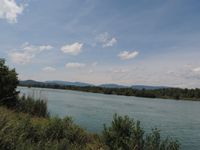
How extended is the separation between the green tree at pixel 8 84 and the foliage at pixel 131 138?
11.9m

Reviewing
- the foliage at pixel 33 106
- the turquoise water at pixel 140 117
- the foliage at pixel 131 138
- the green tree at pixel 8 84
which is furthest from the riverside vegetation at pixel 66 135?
the turquoise water at pixel 140 117

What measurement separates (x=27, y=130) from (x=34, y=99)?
35.8ft

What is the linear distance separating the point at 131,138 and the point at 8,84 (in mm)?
13725

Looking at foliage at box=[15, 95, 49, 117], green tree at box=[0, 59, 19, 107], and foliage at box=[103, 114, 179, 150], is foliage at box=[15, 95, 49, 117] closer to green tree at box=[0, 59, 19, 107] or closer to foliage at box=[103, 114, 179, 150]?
green tree at box=[0, 59, 19, 107]

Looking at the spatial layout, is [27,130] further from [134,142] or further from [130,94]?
[130,94]

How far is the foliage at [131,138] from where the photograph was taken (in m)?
8.01

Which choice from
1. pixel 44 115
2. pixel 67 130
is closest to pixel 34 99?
pixel 44 115

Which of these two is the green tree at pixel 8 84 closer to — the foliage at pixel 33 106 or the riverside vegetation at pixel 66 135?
the foliage at pixel 33 106

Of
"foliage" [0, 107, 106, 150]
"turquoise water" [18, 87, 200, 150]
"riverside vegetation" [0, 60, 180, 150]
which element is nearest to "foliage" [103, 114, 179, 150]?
"riverside vegetation" [0, 60, 180, 150]

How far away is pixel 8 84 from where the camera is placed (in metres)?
20.0

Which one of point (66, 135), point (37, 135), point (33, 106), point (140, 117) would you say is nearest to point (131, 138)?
point (37, 135)

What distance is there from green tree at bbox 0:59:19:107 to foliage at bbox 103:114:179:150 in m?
11.9

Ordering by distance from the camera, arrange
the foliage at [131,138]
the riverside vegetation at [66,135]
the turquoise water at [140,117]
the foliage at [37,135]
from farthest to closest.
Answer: the turquoise water at [140,117] → the foliage at [131,138] → the riverside vegetation at [66,135] → the foliage at [37,135]

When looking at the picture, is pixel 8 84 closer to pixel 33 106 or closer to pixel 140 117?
pixel 33 106
